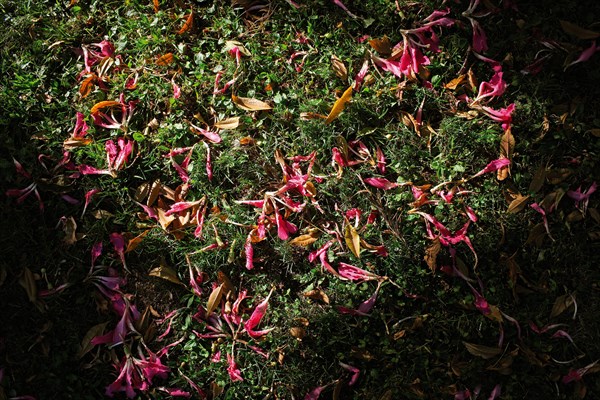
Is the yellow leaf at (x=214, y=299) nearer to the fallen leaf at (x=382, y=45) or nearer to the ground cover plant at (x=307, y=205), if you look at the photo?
the ground cover plant at (x=307, y=205)

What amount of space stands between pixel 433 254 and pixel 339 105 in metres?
0.83

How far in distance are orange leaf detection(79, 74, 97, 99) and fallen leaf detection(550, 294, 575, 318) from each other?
2.50 m

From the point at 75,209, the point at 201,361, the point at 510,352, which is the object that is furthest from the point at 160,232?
the point at 510,352

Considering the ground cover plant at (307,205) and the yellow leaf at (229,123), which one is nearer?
the ground cover plant at (307,205)

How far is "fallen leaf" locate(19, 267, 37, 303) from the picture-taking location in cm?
289

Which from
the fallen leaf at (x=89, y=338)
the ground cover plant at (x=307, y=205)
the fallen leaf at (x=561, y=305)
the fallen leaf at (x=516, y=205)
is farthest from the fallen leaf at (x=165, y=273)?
the fallen leaf at (x=561, y=305)

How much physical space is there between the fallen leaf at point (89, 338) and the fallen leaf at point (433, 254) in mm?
1542

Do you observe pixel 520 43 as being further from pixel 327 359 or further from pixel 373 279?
pixel 327 359

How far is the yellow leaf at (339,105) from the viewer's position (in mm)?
2898

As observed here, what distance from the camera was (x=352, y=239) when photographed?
2.81 m

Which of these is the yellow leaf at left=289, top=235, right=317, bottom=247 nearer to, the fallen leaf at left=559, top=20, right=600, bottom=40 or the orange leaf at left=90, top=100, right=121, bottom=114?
the orange leaf at left=90, top=100, right=121, bottom=114

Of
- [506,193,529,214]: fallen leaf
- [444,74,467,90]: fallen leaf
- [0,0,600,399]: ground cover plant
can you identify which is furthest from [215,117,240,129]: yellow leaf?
[506,193,529,214]: fallen leaf

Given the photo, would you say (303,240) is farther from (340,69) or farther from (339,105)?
(340,69)

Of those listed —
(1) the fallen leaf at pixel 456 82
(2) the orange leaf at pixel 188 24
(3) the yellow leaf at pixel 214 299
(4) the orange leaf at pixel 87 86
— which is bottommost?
(3) the yellow leaf at pixel 214 299
